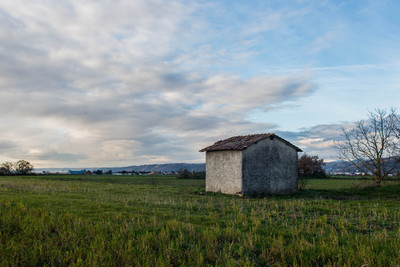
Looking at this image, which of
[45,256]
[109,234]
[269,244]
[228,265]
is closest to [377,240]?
[269,244]

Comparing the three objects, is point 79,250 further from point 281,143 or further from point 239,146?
point 281,143

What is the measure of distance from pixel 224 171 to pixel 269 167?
4.16 metres

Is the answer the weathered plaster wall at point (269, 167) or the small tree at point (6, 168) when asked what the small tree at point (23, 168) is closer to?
the small tree at point (6, 168)

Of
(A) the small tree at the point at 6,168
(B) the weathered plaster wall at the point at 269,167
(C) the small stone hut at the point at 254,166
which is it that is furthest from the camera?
(A) the small tree at the point at 6,168

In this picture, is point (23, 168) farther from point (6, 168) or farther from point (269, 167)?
point (269, 167)

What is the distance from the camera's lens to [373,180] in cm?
3138

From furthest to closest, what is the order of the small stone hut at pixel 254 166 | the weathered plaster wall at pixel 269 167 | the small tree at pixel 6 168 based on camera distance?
the small tree at pixel 6 168 < the weathered plaster wall at pixel 269 167 < the small stone hut at pixel 254 166

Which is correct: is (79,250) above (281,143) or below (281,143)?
below

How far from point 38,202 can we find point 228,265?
13594 mm

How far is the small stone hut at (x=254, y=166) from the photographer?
84.4ft

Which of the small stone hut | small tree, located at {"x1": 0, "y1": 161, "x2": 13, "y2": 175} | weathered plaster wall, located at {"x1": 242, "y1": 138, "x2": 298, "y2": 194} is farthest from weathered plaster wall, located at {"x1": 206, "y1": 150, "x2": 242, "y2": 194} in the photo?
small tree, located at {"x1": 0, "y1": 161, "x2": 13, "y2": 175}

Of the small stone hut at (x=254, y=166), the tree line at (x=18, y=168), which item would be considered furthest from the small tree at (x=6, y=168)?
the small stone hut at (x=254, y=166)

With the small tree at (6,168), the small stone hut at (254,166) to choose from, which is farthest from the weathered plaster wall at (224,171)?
the small tree at (6,168)

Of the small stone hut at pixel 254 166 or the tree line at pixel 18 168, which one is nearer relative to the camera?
the small stone hut at pixel 254 166
